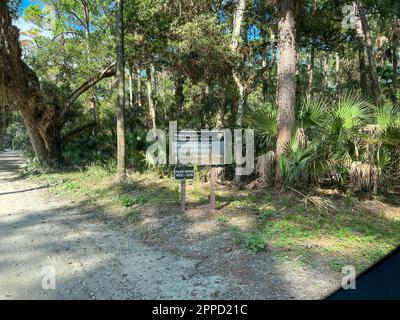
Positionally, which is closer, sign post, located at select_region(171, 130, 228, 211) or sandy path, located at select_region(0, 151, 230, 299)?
sandy path, located at select_region(0, 151, 230, 299)

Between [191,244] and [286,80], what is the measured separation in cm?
444

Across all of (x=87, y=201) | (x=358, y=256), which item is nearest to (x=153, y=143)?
(x=87, y=201)

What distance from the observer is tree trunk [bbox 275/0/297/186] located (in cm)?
795

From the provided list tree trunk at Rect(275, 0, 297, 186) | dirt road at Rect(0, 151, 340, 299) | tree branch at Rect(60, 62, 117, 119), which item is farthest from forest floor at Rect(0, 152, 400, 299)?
tree branch at Rect(60, 62, 117, 119)

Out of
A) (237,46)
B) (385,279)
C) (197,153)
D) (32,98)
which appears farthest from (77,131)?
(385,279)

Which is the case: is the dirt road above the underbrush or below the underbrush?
below

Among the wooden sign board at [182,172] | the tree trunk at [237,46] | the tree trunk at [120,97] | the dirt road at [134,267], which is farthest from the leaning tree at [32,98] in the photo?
the wooden sign board at [182,172]

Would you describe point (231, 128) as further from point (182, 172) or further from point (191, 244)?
point (191, 244)

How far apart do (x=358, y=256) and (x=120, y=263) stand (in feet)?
10.9

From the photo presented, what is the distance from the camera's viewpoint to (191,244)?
5.62 m

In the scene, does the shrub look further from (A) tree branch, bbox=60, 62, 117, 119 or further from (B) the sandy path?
(A) tree branch, bbox=60, 62, 117, 119

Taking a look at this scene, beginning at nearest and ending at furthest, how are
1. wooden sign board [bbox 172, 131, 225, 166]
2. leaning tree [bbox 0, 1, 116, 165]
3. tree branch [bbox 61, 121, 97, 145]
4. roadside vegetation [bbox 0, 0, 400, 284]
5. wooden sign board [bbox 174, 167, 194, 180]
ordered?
roadside vegetation [bbox 0, 0, 400, 284]
wooden sign board [bbox 174, 167, 194, 180]
wooden sign board [bbox 172, 131, 225, 166]
leaning tree [bbox 0, 1, 116, 165]
tree branch [bbox 61, 121, 97, 145]

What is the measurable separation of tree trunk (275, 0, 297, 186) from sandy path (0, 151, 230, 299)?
13.1ft
